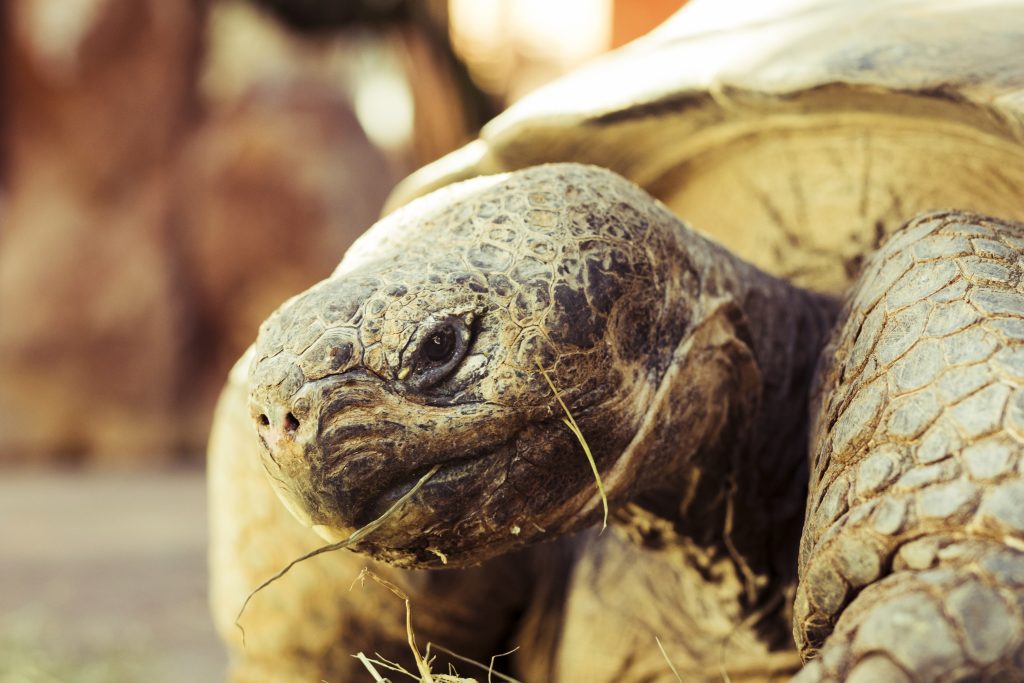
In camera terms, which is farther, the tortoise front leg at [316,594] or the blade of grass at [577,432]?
the tortoise front leg at [316,594]

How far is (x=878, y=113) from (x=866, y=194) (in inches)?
6.5

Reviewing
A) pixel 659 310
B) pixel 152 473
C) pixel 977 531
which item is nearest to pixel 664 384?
pixel 659 310

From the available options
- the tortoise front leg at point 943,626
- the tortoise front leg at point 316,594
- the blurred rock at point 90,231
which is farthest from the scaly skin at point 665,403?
the blurred rock at point 90,231

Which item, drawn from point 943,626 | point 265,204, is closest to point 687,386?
point 943,626

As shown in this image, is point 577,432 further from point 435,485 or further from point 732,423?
point 732,423

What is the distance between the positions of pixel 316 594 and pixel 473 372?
858mm

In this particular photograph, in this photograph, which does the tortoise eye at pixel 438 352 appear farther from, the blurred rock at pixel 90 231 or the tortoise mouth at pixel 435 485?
the blurred rock at pixel 90 231

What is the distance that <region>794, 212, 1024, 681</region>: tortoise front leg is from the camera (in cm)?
95

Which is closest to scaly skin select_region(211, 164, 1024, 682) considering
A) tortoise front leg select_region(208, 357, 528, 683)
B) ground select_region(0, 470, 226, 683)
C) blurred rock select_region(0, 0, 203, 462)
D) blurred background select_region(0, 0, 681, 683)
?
tortoise front leg select_region(208, 357, 528, 683)

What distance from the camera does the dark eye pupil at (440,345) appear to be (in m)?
1.18

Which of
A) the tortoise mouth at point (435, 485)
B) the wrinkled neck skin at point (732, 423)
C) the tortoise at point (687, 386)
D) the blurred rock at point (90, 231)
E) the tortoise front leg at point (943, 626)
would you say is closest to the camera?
the tortoise front leg at point (943, 626)

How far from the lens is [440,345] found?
1.19 meters

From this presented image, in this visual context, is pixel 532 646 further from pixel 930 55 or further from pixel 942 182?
pixel 930 55

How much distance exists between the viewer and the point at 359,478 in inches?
45.4
